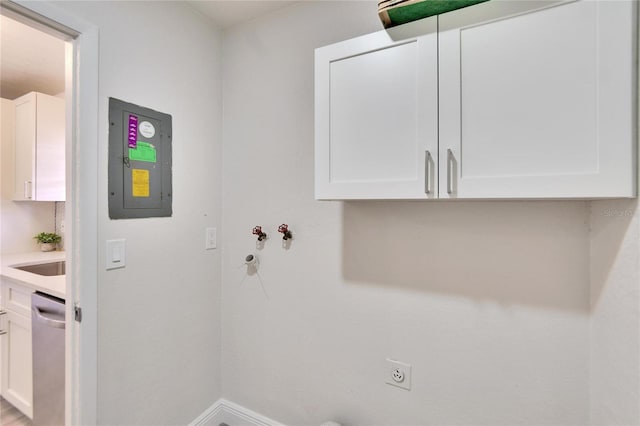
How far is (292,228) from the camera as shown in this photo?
166cm

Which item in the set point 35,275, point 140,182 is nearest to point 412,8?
point 140,182

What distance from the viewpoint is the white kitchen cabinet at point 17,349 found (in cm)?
184

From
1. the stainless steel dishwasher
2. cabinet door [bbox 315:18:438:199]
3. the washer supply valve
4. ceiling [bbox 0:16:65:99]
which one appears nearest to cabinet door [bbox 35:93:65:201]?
ceiling [bbox 0:16:65:99]

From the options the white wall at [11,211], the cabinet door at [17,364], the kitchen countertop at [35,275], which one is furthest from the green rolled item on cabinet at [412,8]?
the white wall at [11,211]

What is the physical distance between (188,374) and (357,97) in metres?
1.69

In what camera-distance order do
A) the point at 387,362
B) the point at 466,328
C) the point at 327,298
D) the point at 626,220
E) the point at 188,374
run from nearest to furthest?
1. the point at 626,220
2. the point at 466,328
3. the point at 387,362
4. the point at 327,298
5. the point at 188,374

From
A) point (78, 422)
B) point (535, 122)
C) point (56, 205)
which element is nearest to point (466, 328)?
point (535, 122)

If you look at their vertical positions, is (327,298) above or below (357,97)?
below

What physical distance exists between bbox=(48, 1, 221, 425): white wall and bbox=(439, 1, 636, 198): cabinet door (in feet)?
4.31

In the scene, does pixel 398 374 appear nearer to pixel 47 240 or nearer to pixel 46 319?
pixel 46 319

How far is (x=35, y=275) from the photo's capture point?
1.86 m

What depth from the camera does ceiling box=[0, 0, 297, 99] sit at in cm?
167

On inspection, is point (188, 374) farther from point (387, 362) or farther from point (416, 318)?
point (416, 318)

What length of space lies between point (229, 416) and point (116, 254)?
1209 millimetres
